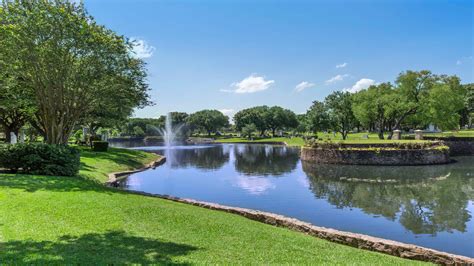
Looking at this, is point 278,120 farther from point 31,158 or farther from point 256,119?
point 31,158

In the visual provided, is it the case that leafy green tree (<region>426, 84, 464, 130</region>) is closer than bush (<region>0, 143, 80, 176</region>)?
No

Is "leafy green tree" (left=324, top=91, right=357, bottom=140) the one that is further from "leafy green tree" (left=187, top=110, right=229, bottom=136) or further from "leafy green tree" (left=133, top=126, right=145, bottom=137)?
"leafy green tree" (left=133, top=126, right=145, bottom=137)

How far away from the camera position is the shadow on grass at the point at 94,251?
5586mm

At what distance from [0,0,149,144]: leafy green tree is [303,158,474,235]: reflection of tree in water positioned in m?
13.1

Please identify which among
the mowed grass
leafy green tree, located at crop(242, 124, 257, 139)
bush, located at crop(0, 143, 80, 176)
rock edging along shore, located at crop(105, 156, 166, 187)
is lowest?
rock edging along shore, located at crop(105, 156, 166, 187)

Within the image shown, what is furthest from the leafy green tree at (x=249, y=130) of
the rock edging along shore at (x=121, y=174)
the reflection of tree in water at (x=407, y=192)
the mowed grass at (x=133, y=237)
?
the mowed grass at (x=133, y=237)

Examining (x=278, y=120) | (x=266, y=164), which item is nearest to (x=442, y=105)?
(x=266, y=164)

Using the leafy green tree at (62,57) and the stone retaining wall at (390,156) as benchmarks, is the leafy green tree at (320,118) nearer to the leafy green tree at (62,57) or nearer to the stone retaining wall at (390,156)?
the stone retaining wall at (390,156)

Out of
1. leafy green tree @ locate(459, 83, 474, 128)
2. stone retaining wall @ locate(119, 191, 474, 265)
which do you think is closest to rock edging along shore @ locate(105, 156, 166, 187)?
stone retaining wall @ locate(119, 191, 474, 265)

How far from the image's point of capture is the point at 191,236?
770 cm

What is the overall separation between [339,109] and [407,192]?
44513 mm

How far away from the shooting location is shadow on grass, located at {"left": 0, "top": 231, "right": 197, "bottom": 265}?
5.59 metres

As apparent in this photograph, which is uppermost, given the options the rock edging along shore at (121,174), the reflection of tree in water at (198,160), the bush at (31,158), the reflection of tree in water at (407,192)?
the bush at (31,158)

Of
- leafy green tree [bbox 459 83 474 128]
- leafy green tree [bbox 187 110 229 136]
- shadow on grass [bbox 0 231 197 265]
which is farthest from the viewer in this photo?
leafy green tree [bbox 187 110 229 136]
